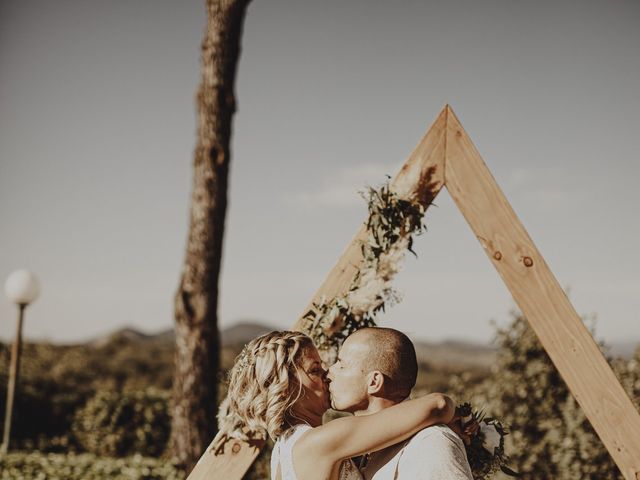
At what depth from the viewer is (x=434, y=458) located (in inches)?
84.1

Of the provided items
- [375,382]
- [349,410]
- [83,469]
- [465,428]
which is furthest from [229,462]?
[83,469]

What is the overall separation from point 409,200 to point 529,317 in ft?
2.65

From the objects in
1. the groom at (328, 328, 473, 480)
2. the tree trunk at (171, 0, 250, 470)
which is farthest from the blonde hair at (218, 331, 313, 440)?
the tree trunk at (171, 0, 250, 470)

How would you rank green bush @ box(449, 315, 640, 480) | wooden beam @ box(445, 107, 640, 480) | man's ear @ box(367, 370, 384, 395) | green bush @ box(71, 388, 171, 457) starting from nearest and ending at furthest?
man's ear @ box(367, 370, 384, 395), wooden beam @ box(445, 107, 640, 480), green bush @ box(449, 315, 640, 480), green bush @ box(71, 388, 171, 457)

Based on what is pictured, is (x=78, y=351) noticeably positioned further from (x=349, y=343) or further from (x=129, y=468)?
(x=349, y=343)

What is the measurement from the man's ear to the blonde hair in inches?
11.6

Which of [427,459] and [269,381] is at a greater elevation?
[269,381]

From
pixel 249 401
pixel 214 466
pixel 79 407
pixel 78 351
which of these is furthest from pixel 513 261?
pixel 78 351

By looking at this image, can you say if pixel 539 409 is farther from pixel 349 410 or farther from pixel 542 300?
pixel 349 410

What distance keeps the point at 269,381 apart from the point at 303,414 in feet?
0.70

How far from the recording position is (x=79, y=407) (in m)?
10.3

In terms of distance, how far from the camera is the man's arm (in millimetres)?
2102

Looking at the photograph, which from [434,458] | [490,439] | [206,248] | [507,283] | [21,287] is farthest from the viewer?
[21,287]

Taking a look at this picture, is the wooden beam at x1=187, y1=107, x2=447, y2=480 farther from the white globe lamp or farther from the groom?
the white globe lamp
